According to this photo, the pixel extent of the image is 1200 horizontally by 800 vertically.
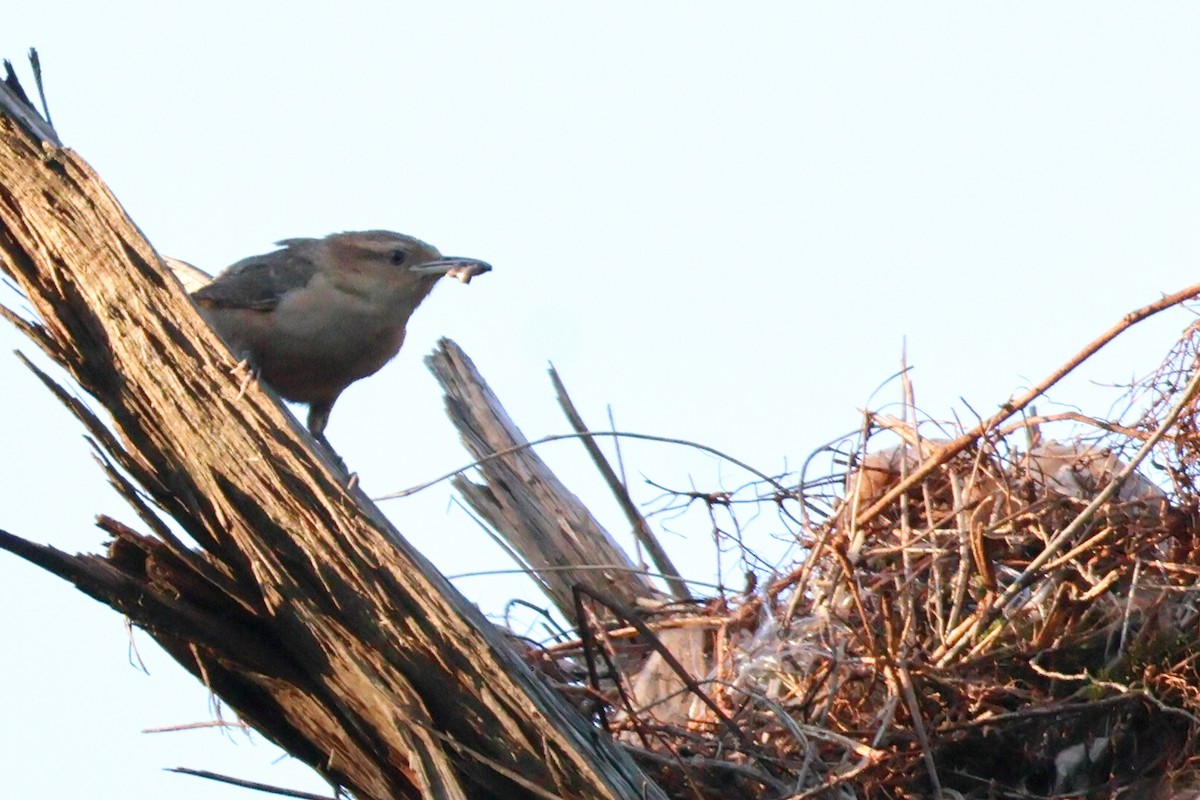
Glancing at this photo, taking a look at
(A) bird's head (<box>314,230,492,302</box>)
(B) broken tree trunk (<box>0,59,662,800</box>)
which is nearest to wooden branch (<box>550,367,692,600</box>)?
(A) bird's head (<box>314,230,492,302</box>)

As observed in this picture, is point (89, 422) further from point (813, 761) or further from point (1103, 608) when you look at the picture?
point (1103, 608)

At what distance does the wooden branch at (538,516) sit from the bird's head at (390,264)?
55 cm

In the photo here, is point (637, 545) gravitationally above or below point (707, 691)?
above

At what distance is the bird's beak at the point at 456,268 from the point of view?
6242 millimetres

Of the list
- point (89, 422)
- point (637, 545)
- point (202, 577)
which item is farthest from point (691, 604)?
point (89, 422)

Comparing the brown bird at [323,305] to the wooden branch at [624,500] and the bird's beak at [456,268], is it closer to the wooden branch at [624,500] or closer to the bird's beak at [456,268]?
the bird's beak at [456,268]

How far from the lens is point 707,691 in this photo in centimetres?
480

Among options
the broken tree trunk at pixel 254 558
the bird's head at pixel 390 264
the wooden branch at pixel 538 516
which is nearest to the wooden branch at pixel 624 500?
the wooden branch at pixel 538 516

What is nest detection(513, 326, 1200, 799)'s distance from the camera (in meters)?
4.13

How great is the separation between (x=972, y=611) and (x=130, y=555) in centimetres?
255

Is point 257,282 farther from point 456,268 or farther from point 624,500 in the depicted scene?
point 624,500

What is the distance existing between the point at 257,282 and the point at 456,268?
844 mm

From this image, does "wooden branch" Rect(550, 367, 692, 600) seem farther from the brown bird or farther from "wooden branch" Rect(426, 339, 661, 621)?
the brown bird

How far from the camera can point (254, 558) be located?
11.4 ft
